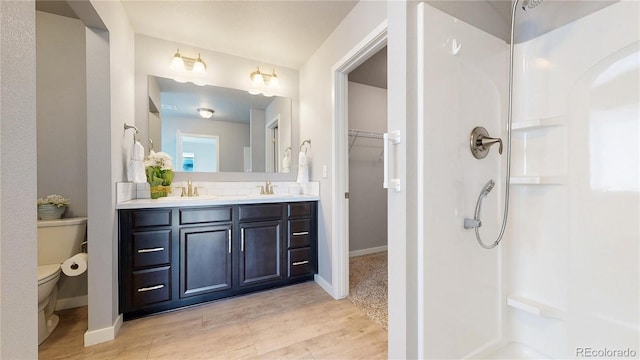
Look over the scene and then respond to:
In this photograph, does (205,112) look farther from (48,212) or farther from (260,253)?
(260,253)

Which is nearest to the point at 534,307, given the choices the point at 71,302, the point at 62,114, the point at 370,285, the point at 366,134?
the point at 370,285

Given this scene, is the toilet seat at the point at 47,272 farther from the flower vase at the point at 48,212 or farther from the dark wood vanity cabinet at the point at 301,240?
the dark wood vanity cabinet at the point at 301,240

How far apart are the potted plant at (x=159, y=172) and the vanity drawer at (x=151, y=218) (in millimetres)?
370

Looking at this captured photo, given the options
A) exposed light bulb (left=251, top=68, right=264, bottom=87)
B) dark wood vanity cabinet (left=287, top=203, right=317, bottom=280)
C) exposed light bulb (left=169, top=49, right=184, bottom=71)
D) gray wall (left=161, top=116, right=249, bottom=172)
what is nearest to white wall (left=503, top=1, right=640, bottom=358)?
dark wood vanity cabinet (left=287, top=203, right=317, bottom=280)

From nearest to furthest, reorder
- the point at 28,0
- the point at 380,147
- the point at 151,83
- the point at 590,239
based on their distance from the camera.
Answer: the point at 28,0
the point at 590,239
the point at 151,83
the point at 380,147

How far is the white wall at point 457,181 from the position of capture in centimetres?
110

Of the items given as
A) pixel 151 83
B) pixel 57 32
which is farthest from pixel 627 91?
pixel 57 32

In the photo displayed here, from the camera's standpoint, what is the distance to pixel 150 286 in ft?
5.90

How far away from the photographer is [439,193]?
1143 millimetres

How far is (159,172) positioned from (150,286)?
980 millimetres

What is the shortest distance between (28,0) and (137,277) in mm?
1771

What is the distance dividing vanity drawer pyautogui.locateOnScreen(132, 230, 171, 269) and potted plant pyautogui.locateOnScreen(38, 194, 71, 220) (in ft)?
2.34

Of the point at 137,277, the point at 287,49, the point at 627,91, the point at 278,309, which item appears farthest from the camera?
the point at 287,49

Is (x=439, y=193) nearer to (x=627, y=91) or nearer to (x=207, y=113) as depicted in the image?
(x=627, y=91)
